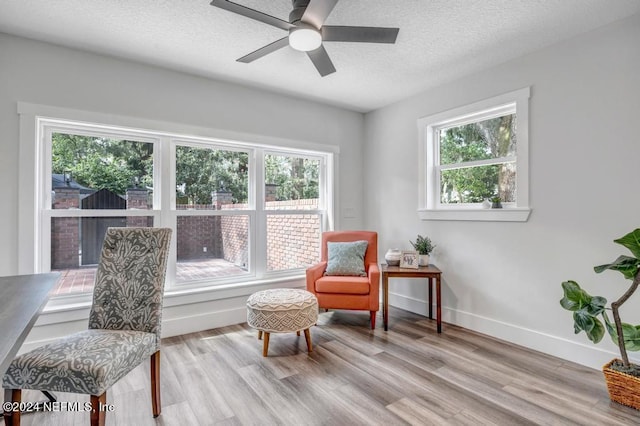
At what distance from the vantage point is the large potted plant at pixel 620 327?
1.92 metres

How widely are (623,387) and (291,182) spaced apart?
11.2 feet

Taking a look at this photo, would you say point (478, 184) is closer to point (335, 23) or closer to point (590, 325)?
point (590, 325)

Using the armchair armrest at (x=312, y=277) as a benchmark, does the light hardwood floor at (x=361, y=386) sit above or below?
below

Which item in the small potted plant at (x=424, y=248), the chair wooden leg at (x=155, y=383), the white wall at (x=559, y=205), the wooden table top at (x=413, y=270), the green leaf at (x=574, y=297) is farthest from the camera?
the small potted plant at (x=424, y=248)

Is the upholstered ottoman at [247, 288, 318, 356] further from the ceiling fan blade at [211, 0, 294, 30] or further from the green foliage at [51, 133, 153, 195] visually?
the ceiling fan blade at [211, 0, 294, 30]

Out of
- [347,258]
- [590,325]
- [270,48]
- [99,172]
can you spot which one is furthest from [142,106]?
[590,325]

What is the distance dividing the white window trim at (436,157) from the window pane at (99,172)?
2.92 meters

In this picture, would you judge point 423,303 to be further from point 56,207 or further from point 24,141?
point 24,141

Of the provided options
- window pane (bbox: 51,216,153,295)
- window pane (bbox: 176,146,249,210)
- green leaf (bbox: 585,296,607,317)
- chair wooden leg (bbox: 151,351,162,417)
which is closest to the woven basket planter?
green leaf (bbox: 585,296,607,317)

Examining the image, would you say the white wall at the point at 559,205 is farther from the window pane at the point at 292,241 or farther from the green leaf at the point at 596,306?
the window pane at the point at 292,241

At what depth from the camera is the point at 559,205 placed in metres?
2.64

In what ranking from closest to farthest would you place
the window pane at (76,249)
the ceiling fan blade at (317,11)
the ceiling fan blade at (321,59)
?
the ceiling fan blade at (317,11)
the ceiling fan blade at (321,59)
the window pane at (76,249)

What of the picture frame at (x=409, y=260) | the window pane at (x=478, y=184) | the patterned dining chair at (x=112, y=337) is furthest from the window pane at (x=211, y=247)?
the window pane at (x=478, y=184)

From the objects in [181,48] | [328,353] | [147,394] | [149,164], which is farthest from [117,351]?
[181,48]
